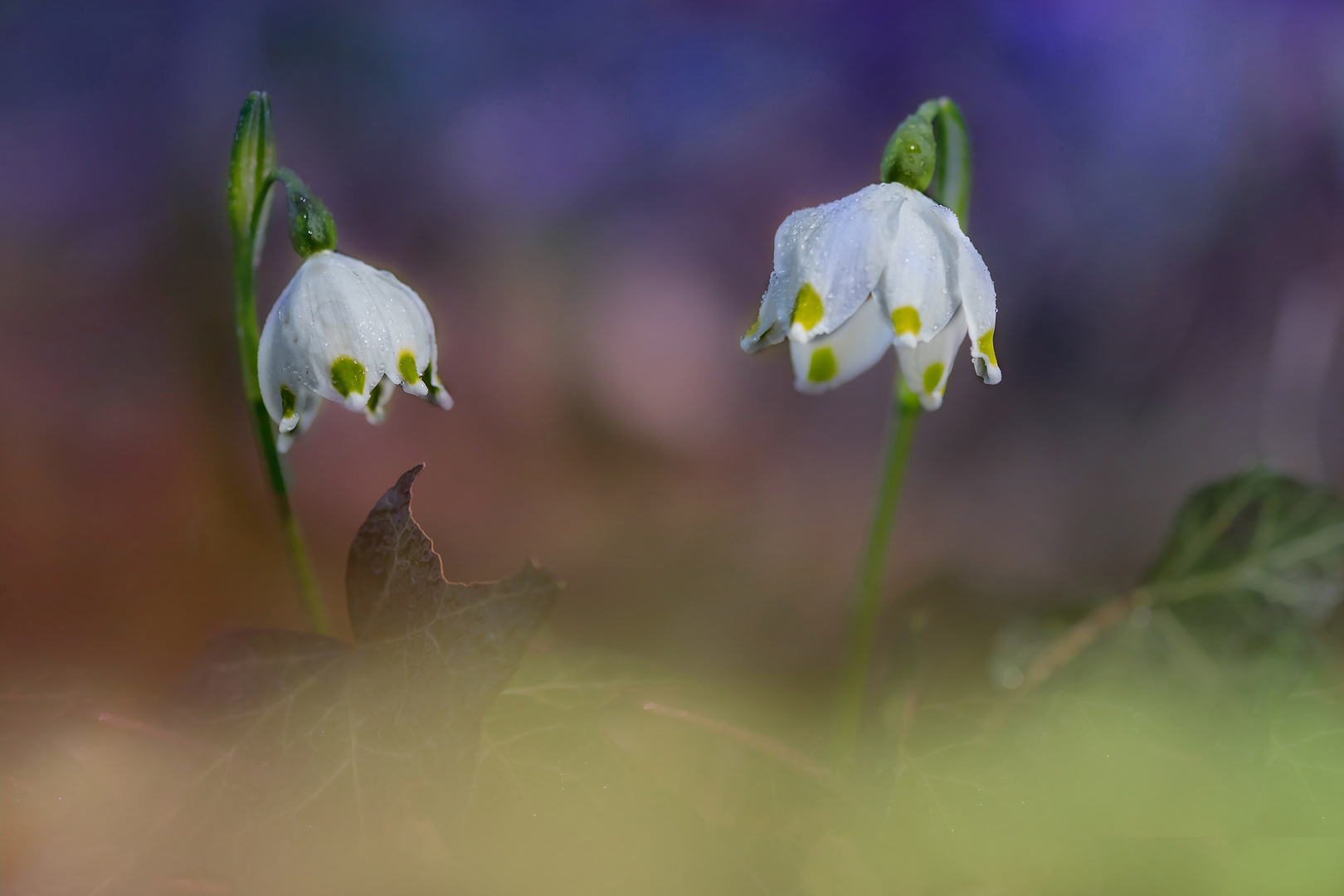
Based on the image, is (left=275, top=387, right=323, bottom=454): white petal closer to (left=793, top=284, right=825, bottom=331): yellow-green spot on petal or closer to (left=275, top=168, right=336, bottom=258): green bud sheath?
(left=275, top=168, right=336, bottom=258): green bud sheath

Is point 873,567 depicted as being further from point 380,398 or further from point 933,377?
point 380,398

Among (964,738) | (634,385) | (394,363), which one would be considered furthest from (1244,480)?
(634,385)

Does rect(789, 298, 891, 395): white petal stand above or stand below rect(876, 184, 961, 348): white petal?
below

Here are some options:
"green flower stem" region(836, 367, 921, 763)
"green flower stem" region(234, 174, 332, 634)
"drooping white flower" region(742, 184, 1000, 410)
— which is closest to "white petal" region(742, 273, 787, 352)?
"drooping white flower" region(742, 184, 1000, 410)

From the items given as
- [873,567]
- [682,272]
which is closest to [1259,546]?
[873,567]

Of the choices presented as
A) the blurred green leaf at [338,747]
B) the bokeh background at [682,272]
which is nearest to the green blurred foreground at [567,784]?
the blurred green leaf at [338,747]

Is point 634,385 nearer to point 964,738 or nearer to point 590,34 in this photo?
point 590,34

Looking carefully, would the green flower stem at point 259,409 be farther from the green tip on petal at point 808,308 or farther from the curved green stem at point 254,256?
the green tip on petal at point 808,308
